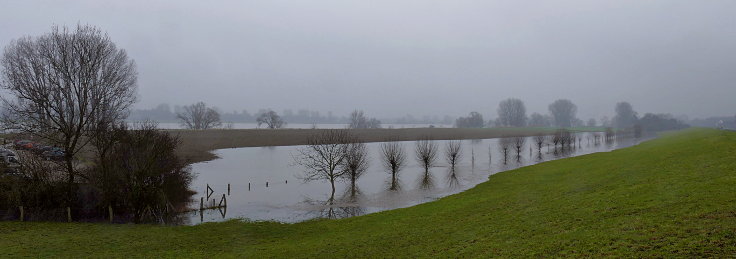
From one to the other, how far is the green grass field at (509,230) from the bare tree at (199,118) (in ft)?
369

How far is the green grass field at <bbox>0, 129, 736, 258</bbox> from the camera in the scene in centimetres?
1110

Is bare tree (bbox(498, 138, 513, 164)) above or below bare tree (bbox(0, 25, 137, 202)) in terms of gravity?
below

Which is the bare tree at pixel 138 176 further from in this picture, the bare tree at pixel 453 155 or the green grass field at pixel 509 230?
the bare tree at pixel 453 155

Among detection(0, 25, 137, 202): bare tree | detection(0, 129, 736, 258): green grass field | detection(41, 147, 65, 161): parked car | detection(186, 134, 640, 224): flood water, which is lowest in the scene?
detection(186, 134, 640, 224): flood water

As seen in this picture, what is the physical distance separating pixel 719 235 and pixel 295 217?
73.3 feet

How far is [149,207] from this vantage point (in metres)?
26.9

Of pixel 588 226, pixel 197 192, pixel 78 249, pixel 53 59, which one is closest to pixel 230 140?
pixel 197 192

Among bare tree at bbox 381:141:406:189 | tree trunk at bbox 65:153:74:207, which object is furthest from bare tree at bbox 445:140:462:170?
tree trunk at bbox 65:153:74:207

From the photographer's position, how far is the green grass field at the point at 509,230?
1110 cm

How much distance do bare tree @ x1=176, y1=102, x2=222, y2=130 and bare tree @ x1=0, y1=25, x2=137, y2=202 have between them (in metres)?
101

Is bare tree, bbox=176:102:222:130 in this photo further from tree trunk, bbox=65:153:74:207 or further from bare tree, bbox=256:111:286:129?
tree trunk, bbox=65:153:74:207

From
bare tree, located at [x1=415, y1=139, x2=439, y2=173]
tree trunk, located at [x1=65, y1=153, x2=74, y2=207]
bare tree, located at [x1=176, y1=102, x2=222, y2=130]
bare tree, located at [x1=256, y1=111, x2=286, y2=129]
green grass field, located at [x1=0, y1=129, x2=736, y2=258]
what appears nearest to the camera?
green grass field, located at [x1=0, y1=129, x2=736, y2=258]

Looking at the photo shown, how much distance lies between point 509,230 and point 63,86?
32.2 meters

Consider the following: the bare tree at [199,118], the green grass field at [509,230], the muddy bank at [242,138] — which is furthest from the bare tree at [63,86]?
the bare tree at [199,118]
